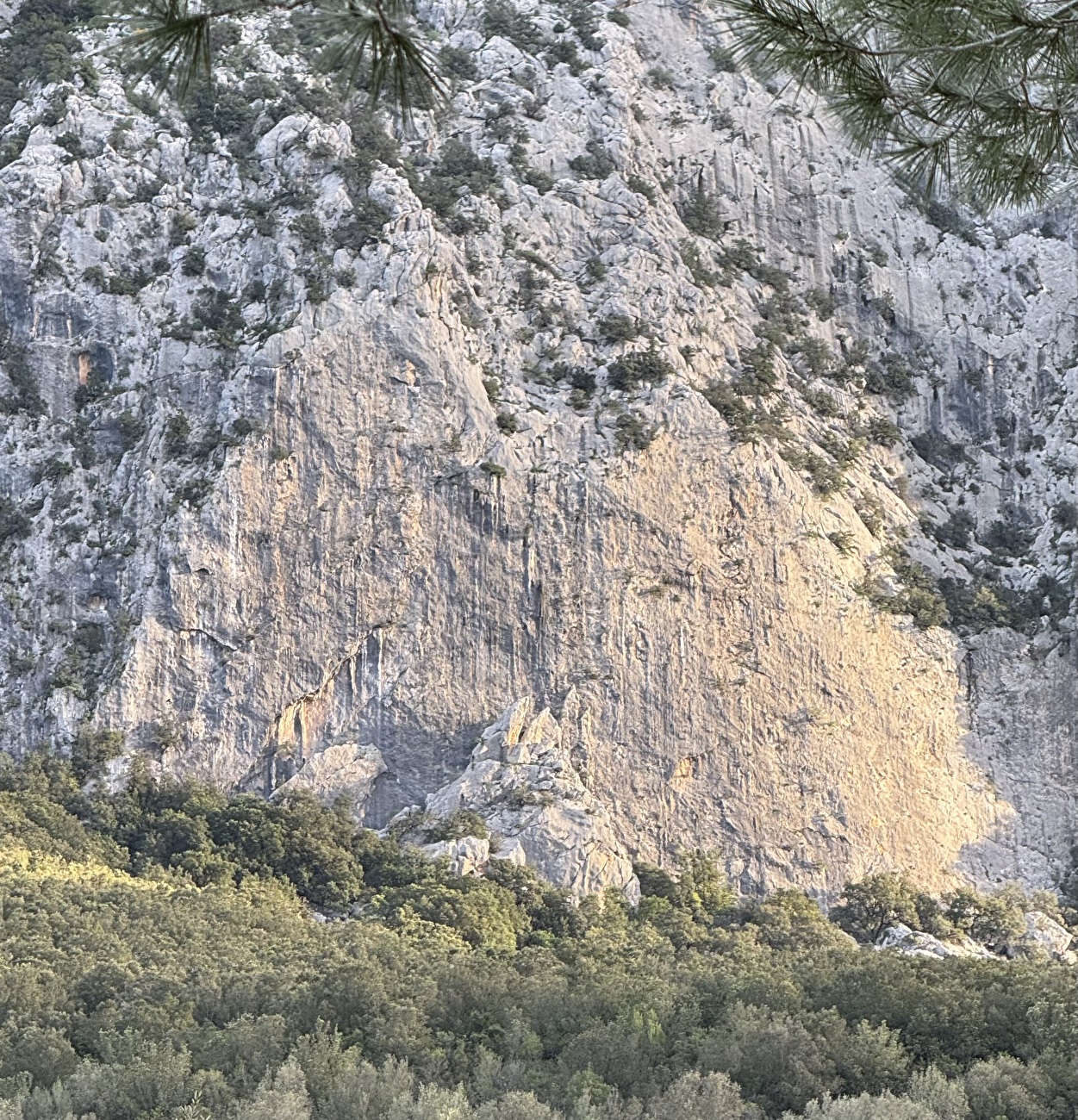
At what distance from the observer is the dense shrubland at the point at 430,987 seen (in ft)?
98.0

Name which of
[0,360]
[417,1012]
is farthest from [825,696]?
[0,360]

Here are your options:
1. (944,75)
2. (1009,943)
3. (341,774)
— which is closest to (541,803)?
(341,774)

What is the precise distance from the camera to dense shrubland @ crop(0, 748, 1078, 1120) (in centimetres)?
2986

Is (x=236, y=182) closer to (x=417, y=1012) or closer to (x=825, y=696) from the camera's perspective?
(x=825, y=696)

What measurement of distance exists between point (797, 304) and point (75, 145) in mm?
20683

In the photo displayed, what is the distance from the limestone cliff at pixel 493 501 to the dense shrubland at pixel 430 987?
1.90m

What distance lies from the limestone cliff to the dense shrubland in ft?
6.23

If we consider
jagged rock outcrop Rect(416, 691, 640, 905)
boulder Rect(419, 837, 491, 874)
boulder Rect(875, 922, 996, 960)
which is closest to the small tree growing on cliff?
boulder Rect(875, 922, 996, 960)

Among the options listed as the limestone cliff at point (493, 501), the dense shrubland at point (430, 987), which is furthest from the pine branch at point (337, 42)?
the limestone cliff at point (493, 501)

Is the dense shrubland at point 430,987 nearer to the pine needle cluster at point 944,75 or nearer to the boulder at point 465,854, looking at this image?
the boulder at point 465,854

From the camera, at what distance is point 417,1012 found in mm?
34125

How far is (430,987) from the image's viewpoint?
35.6 metres

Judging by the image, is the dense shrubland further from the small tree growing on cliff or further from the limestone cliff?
the limestone cliff

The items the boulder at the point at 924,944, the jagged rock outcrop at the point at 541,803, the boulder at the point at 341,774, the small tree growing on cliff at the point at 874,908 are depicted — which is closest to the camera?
the boulder at the point at 924,944
